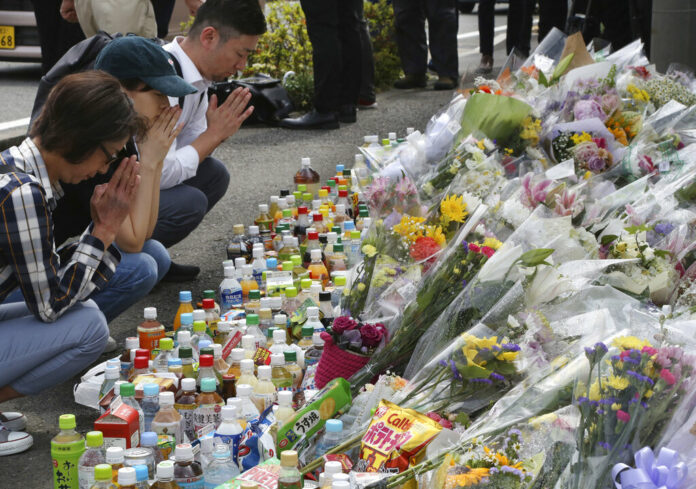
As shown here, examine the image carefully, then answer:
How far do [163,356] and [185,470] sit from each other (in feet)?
3.27

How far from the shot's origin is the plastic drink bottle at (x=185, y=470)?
2.71 meters

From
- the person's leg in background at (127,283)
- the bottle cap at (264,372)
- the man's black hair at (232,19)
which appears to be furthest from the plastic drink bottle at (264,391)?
the man's black hair at (232,19)

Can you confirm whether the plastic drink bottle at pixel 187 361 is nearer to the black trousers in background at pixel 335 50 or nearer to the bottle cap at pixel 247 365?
the bottle cap at pixel 247 365

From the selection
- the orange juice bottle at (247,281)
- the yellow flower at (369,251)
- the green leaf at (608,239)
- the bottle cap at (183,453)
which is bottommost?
the orange juice bottle at (247,281)

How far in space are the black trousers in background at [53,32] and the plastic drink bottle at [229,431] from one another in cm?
449

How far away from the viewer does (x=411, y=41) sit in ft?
34.8

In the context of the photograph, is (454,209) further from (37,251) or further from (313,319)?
(37,251)

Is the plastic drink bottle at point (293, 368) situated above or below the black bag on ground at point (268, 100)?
above

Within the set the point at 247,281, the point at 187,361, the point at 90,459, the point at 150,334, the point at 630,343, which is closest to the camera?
the point at 630,343

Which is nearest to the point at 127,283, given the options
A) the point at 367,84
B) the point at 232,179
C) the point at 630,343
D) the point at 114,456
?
the point at 114,456

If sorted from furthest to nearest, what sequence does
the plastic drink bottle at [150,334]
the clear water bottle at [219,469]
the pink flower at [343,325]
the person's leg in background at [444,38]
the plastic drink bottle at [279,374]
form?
the person's leg in background at [444,38], the plastic drink bottle at [150,334], the plastic drink bottle at [279,374], the pink flower at [343,325], the clear water bottle at [219,469]

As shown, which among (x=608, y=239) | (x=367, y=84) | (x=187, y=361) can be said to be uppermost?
(x=608, y=239)

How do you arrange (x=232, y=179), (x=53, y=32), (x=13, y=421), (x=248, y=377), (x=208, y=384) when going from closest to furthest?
1. (x=208, y=384)
2. (x=248, y=377)
3. (x=13, y=421)
4. (x=53, y=32)
5. (x=232, y=179)

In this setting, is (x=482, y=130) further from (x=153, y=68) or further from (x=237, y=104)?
(x=153, y=68)
